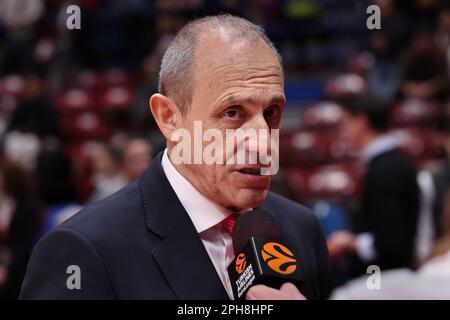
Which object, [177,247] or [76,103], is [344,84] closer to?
[76,103]

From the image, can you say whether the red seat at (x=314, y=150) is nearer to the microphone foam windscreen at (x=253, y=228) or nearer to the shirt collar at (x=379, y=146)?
the shirt collar at (x=379, y=146)

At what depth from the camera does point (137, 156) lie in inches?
187

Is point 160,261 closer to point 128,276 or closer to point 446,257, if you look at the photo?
point 128,276

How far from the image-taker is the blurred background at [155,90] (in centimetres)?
509

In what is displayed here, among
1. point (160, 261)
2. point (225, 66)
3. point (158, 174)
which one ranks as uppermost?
point (225, 66)

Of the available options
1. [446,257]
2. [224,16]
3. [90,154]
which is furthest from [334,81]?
[224,16]

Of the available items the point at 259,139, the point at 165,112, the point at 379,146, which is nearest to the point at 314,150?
the point at 379,146

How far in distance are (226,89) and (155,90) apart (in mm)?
5567

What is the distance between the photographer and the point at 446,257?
308 centimetres

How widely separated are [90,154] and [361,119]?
180 inches

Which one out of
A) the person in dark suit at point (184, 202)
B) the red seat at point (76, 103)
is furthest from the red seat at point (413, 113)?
the person in dark suit at point (184, 202)

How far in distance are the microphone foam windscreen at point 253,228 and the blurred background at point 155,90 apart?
8.63ft

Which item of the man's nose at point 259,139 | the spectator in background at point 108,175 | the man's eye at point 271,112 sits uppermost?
the man's eye at point 271,112
